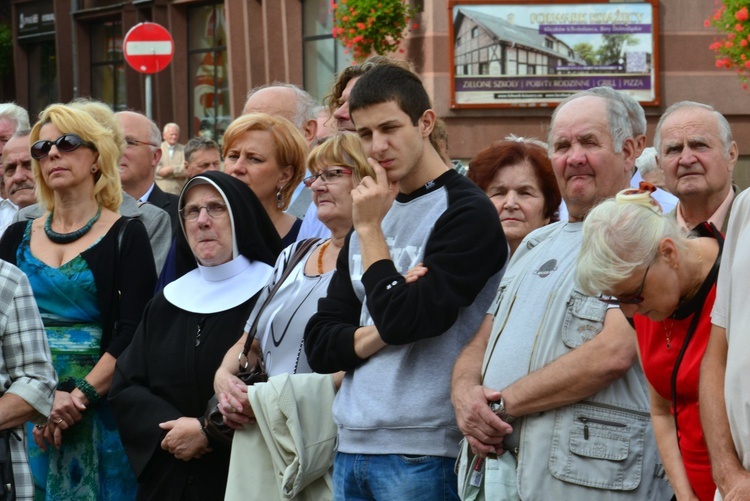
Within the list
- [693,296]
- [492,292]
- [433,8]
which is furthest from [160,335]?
[433,8]

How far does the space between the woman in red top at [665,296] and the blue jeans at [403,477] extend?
780 millimetres

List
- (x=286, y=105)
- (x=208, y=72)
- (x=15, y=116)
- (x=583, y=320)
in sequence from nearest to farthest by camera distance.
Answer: (x=583, y=320), (x=286, y=105), (x=15, y=116), (x=208, y=72)

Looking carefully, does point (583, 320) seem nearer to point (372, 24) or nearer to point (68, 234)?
point (68, 234)

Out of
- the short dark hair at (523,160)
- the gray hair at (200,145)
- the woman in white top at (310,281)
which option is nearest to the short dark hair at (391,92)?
the woman in white top at (310,281)

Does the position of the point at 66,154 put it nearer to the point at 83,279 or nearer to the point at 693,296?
the point at 83,279

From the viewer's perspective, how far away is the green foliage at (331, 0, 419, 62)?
1777 cm

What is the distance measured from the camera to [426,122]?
4586 millimetres

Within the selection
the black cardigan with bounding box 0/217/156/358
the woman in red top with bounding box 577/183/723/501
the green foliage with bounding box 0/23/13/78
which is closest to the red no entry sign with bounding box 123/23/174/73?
the black cardigan with bounding box 0/217/156/358

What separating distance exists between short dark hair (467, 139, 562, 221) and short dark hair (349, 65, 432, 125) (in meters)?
0.85

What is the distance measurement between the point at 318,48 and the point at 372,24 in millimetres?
4162

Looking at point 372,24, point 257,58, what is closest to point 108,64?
point 257,58

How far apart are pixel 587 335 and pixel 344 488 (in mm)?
1011

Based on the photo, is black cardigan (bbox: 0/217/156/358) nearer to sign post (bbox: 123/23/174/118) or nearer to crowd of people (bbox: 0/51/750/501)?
crowd of people (bbox: 0/51/750/501)

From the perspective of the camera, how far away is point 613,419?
4078 mm
